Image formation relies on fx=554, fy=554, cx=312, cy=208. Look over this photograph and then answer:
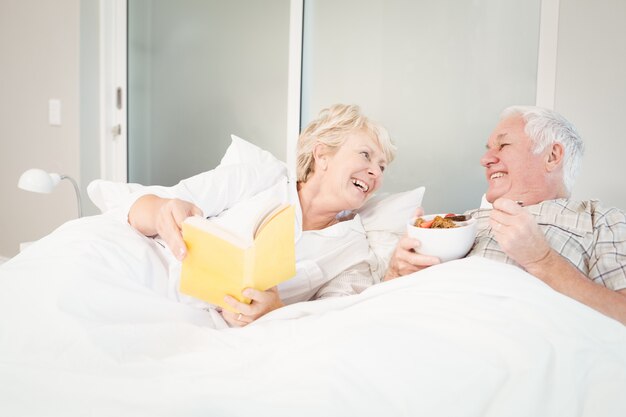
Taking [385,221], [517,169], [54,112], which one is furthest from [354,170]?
[54,112]

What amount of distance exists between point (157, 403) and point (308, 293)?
0.80 metres

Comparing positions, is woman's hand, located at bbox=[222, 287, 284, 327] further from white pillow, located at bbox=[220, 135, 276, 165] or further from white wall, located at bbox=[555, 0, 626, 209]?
white wall, located at bbox=[555, 0, 626, 209]

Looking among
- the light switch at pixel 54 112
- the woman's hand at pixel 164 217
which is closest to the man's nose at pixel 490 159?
the woman's hand at pixel 164 217

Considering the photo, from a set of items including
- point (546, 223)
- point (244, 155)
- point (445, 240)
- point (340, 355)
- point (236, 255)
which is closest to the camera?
point (340, 355)

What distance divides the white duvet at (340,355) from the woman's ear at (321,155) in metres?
0.61

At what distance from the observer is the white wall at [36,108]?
9.86 ft

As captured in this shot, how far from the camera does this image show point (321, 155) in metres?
1.69

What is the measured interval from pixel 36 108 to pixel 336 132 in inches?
89.1

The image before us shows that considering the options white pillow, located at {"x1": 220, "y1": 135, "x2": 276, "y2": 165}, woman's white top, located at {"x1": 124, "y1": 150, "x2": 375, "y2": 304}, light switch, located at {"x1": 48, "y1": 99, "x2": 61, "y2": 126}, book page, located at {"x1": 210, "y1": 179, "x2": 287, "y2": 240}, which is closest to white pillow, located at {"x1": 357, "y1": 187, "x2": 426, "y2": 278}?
woman's white top, located at {"x1": 124, "y1": 150, "x2": 375, "y2": 304}

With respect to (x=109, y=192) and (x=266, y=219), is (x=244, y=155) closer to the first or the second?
(x=109, y=192)

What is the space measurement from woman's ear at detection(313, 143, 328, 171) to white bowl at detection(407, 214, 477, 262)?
1.77 feet

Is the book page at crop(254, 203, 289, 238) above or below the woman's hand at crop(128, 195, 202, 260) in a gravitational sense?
above

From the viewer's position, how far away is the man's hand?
110 centimetres

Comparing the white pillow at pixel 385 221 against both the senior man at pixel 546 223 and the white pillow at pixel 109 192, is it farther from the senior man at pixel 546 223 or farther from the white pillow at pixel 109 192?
the white pillow at pixel 109 192
